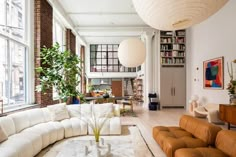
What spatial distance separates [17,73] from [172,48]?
7.44m

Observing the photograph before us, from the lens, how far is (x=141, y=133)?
559cm

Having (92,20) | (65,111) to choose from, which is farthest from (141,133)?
(92,20)

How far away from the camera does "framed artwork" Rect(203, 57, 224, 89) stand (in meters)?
7.04

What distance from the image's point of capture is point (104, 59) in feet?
57.2

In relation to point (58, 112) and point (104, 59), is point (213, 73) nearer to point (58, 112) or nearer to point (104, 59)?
point (58, 112)

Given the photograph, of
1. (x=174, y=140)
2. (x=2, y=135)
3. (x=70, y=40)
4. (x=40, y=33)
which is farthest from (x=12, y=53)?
(x=70, y=40)

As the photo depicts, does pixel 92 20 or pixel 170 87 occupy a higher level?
pixel 92 20

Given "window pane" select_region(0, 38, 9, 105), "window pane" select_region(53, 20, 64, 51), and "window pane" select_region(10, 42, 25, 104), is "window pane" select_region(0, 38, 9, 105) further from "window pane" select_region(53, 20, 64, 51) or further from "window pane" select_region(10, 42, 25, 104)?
"window pane" select_region(53, 20, 64, 51)

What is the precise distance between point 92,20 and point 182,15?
8342 millimetres

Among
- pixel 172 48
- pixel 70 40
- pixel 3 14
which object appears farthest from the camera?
pixel 70 40

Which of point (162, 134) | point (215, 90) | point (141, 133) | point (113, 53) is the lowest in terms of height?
point (141, 133)

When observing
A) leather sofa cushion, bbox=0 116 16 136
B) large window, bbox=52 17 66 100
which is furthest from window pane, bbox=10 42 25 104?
large window, bbox=52 17 66 100

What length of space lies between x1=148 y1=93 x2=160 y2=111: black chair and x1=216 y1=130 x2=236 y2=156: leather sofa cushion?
7276 millimetres

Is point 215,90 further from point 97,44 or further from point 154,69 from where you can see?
point 97,44
